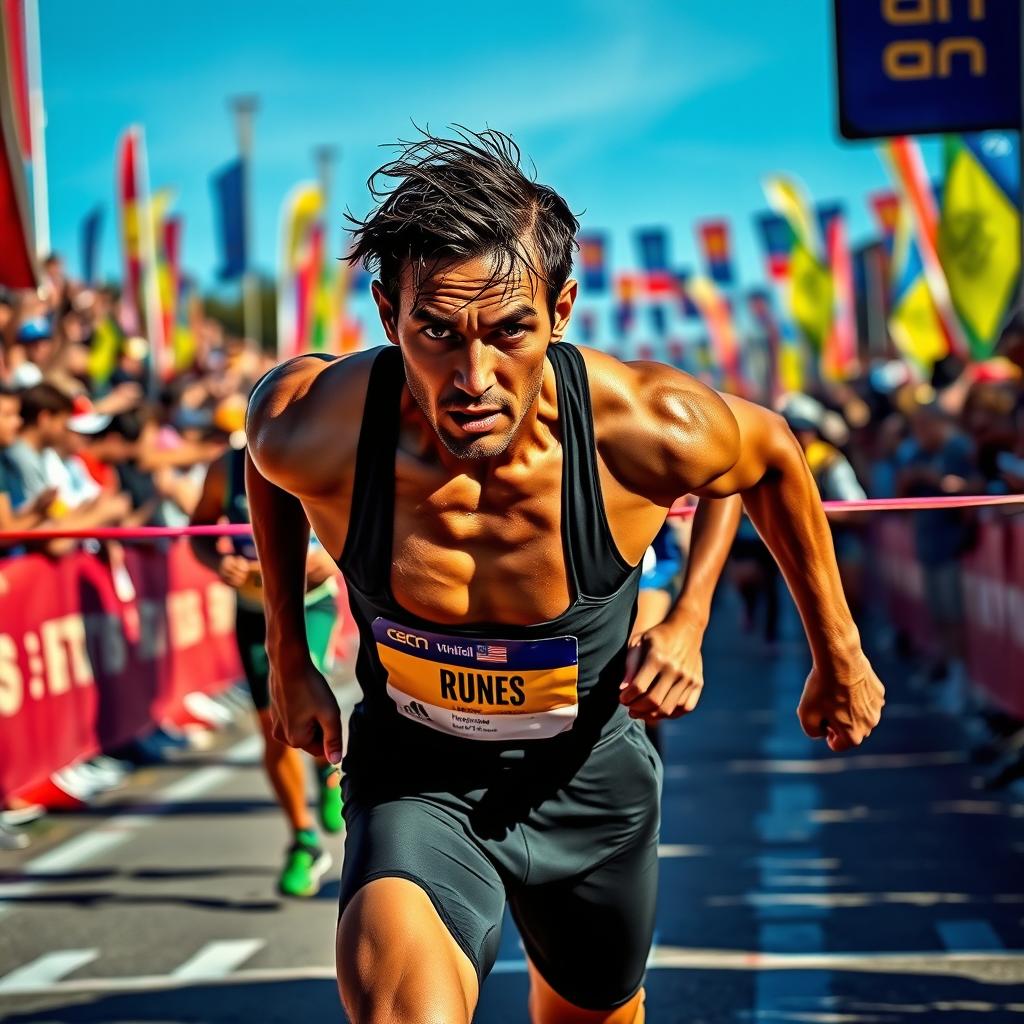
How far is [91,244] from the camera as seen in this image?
24.5 meters

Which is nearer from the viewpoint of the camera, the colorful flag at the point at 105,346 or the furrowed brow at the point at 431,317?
the furrowed brow at the point at 431,317

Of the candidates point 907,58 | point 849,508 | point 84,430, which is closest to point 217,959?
point 849,508

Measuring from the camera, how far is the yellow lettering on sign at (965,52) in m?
6.34

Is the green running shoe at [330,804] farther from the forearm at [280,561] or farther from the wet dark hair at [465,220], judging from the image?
the wet dark hair at [465,220]

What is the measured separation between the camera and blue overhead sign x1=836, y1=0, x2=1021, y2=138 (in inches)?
250

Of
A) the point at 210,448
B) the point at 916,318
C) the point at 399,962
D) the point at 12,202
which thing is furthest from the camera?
the point at 916,318

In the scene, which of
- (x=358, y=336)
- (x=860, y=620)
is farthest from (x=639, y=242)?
(x=860, y=620)

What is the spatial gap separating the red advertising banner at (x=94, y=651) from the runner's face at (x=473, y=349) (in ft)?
17.2

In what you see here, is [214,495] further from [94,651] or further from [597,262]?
[597,262]

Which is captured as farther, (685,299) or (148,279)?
(685,299)

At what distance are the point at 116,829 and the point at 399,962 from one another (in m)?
5.61

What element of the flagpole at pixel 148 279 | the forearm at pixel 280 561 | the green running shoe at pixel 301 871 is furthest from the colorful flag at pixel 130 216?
the forearm at pixel 280 561

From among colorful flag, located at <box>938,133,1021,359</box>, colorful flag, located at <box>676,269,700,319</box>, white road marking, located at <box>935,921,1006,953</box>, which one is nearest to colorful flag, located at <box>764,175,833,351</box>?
colorful flag, located at <box>938,133,1021,359</box>

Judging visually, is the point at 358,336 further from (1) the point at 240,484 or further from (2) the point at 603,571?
(2) the point at 603,571
